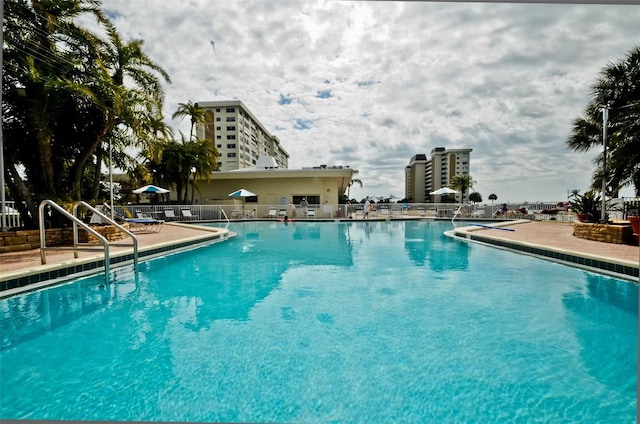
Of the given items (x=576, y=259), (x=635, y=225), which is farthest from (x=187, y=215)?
(x=635, y=225)

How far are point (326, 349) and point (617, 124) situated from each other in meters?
14.0

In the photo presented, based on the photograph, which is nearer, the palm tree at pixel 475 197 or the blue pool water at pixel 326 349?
the blue pool water at pixel 326 349

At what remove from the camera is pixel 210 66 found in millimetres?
6738

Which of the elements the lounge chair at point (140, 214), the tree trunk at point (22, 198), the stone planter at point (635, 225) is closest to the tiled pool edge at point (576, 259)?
the stone planter at point (635, 225)

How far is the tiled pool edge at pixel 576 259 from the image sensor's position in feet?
17.7

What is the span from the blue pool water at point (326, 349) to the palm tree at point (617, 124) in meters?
4.70

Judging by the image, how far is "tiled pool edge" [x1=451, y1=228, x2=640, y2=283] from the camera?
17.7ft

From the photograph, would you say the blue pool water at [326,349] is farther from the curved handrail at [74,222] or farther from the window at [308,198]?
the window at [308,198]

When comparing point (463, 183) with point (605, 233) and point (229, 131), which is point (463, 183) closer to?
point (229, 131)

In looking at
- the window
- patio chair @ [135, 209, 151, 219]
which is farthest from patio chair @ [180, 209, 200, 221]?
the window

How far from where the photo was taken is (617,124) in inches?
429

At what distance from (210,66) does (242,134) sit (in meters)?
53.7

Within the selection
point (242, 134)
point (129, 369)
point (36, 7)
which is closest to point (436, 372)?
point (129, 369)

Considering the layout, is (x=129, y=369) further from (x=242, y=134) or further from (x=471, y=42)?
(x=242, y=134)
